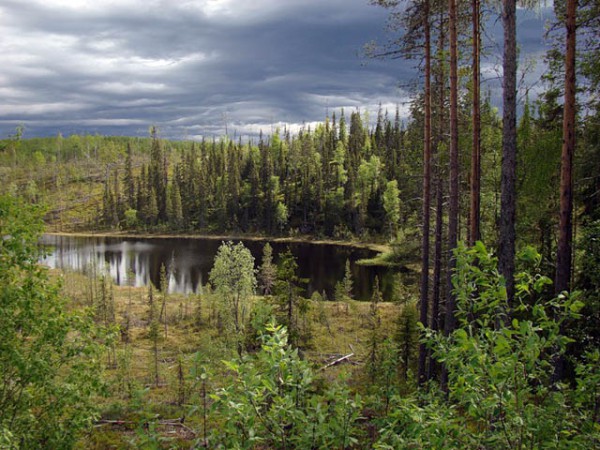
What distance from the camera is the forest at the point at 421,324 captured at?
3400 mm

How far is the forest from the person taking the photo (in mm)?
3400

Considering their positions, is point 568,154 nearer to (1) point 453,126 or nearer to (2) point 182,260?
(1) point 453,126

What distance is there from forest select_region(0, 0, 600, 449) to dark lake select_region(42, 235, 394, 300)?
4.68m

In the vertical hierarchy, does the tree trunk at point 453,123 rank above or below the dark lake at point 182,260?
above

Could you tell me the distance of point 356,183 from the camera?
9938 centimetres

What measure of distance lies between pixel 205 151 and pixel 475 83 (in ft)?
454

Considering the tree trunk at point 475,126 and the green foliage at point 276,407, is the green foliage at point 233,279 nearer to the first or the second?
the tree trunk at point 475,126

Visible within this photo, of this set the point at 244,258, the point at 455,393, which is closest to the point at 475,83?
the point at 455,393

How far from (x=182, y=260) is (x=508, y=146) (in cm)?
6989

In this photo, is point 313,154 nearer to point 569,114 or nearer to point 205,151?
point 205,151

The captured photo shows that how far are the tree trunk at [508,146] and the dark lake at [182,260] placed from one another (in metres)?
35.7

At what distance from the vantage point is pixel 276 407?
3.25 m

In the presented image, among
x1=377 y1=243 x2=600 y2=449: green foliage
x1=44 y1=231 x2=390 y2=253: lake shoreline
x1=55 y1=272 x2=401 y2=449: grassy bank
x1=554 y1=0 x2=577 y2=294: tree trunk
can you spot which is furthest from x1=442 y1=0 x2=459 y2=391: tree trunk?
x1=44 y1=231 x2=390 y2=253: lake shoreline

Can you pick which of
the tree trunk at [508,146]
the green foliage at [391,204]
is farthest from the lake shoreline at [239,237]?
the tree trunk at [508,146]
